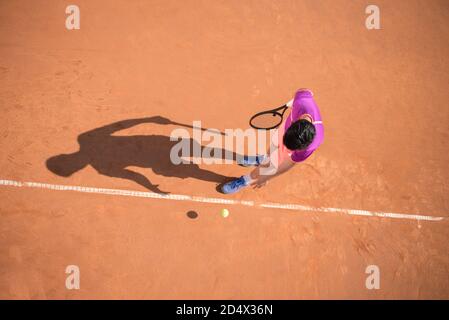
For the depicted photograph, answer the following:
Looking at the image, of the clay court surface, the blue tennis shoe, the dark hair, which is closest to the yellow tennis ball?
the clay court surface

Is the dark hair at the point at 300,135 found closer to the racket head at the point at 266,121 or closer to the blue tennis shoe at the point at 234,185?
the blue tennis shoe at the point at 234,185

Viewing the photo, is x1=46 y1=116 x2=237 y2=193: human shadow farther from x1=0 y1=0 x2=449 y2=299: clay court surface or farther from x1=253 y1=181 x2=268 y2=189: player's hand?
x1=253 y1=181 x2=268 y2=189: player's hand

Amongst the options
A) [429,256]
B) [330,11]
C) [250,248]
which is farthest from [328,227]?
[330,11]

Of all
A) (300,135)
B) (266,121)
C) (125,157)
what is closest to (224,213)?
(266,121)

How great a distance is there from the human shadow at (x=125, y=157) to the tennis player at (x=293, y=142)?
650 mm

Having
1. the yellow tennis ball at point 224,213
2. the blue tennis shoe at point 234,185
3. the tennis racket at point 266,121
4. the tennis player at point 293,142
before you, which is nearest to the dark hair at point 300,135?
the tennis player at point 293,142

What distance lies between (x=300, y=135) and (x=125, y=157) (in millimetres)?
3140

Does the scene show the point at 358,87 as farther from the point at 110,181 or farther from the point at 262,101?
the point at 110,181

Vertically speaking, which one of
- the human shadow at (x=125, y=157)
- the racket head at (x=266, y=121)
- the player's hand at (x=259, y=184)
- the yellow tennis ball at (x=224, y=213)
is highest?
the racket head at (x=266, y=121)

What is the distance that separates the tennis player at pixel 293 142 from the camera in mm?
3773

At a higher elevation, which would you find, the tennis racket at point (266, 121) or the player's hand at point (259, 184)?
the tennis racket at point (266, 121)

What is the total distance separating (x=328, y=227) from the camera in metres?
5.41

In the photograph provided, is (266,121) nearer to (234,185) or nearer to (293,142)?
(234,185)

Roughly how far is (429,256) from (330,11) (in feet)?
17.7
